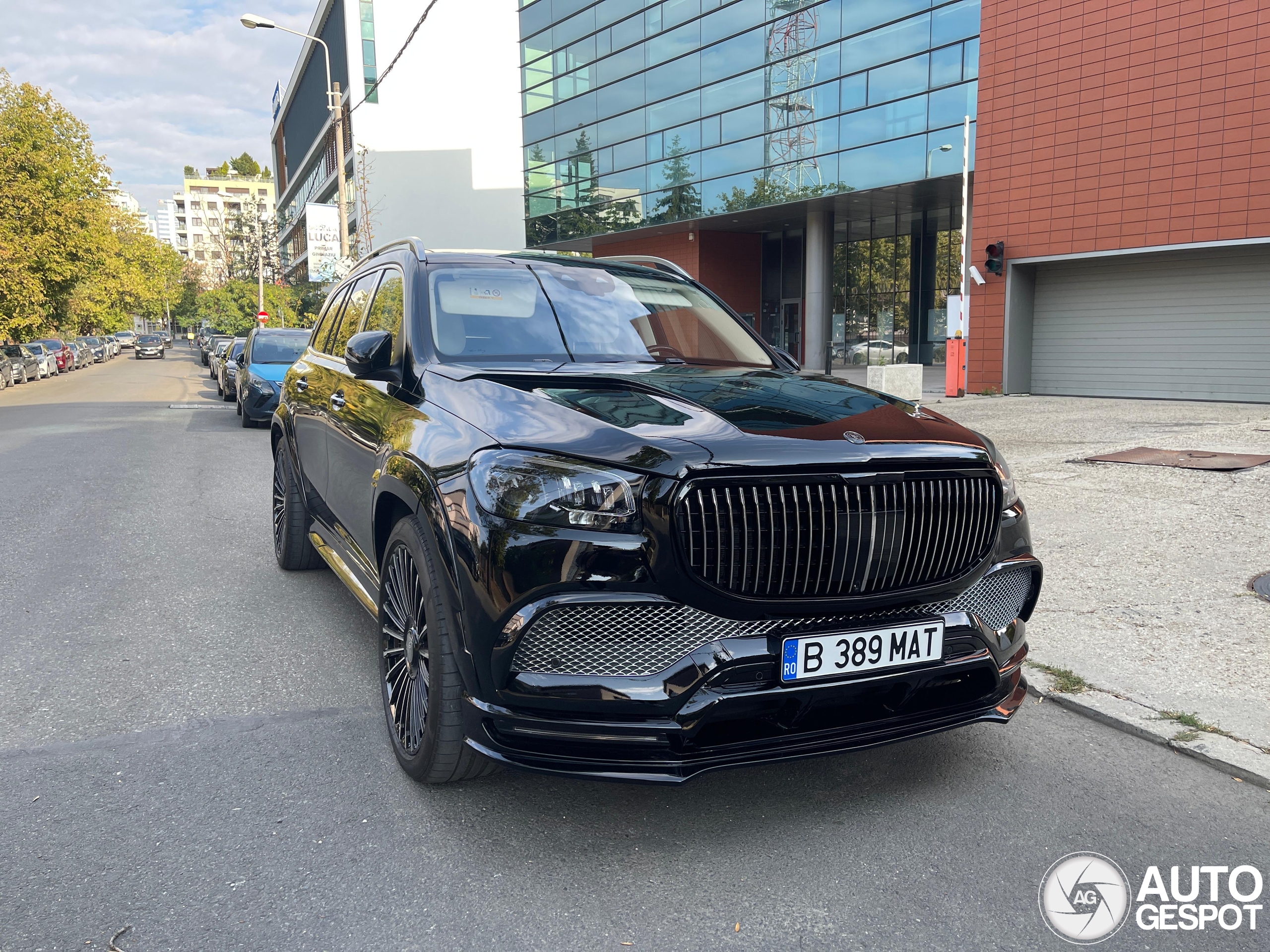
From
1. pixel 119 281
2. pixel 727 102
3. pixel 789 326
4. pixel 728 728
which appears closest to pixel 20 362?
pixel 119 281

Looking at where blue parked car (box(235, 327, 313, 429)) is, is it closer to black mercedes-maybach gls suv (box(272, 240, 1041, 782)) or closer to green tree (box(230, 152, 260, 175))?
black mercedes-maybach gls suv (box(272, 240, 1041, 782))

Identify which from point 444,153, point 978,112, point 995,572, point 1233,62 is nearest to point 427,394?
point 995,572

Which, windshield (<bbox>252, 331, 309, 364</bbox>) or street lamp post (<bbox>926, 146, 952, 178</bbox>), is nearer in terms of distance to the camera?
windshield (<bbox>252, 331, 309, 364</bbox>)

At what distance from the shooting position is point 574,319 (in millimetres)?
4066

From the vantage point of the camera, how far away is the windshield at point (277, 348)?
55.4 ft

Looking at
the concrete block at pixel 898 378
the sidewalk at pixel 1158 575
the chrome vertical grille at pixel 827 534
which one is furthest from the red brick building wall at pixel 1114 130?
the chrome vertical grille at pixel 827 534

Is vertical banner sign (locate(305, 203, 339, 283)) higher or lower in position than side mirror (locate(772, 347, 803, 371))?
higher

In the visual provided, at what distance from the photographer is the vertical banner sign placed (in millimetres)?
32875

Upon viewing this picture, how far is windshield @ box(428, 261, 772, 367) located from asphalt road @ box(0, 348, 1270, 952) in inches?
63.3

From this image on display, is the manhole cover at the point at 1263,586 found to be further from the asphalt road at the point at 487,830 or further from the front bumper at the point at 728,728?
the front bumper at the point at 728,728

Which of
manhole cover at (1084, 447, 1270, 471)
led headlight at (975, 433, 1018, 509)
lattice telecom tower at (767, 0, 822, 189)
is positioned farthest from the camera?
lattice telecom tower at (767, 0, 822, 189)

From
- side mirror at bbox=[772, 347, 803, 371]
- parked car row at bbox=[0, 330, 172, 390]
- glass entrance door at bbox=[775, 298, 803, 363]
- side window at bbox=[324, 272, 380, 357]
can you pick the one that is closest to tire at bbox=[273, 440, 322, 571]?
side window at bbox=[324, 272, 380, 357]

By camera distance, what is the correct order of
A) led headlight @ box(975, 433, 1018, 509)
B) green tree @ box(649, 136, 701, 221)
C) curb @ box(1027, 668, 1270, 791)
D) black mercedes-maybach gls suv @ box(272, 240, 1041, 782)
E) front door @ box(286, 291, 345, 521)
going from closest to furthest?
black mercedes-maybach gls suv @ box(272, 240, 1041, 782)
led headlight @ box(975, 433, 1018, 509)
curb @ box(1027, 668, 1270, 791)
front door @ box(286, 291, 345, 521)
green tree @ box(649, 136, 701, 221)

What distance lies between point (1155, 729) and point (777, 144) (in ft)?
85.3
